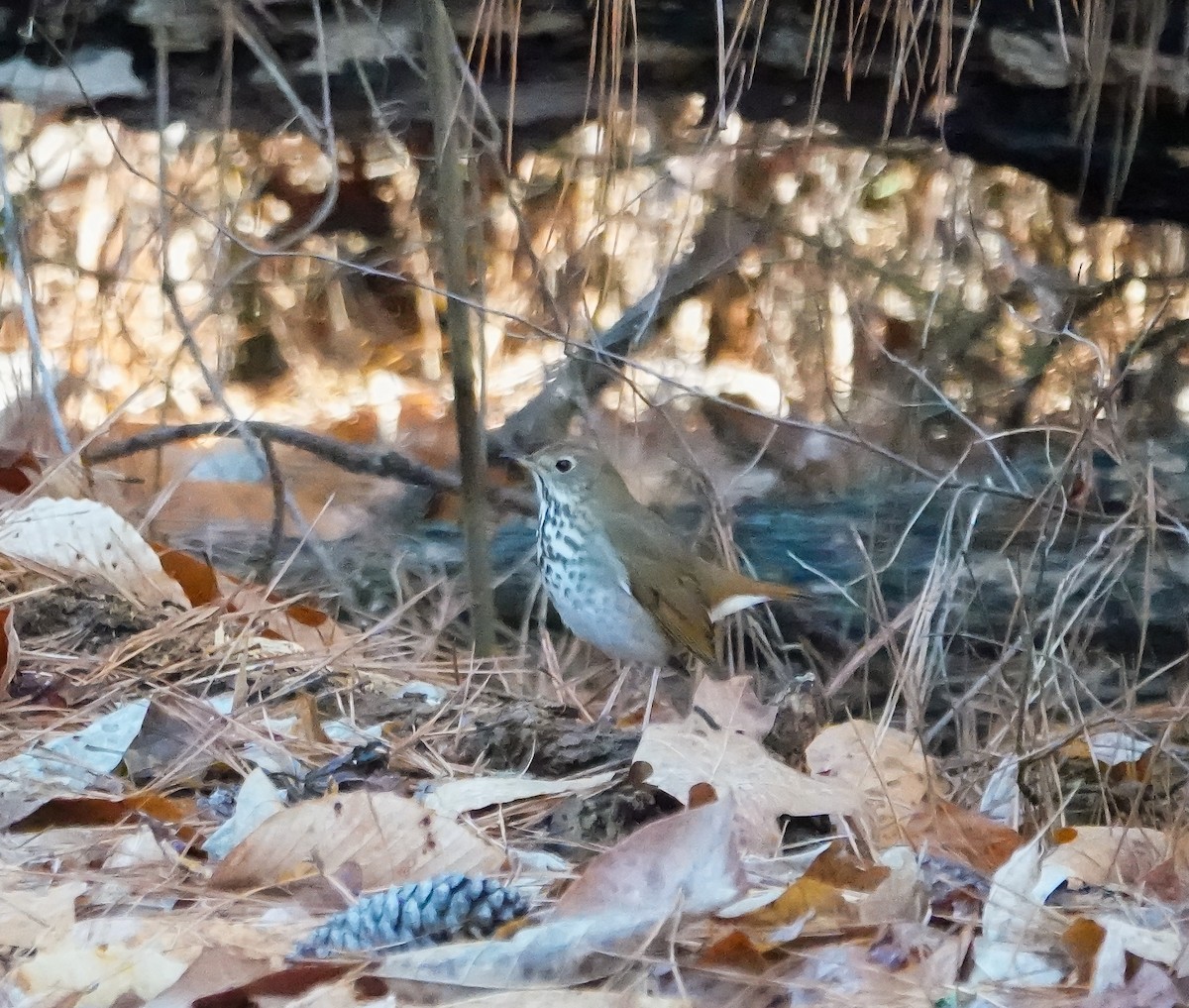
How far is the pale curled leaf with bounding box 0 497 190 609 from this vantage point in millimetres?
2475

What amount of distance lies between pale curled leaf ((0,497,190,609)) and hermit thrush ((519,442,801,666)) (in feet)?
2.72

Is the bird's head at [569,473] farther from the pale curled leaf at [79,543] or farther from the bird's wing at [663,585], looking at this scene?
the pale curled leaf at [79,543]

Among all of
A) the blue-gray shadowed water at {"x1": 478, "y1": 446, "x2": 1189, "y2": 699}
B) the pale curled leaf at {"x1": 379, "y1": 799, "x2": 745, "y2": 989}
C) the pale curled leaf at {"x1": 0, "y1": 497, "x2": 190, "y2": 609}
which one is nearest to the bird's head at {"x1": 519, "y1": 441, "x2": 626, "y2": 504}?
the blue-gray shadowed water at {"x1": 478, "y1": 446, "x2": 1189, "y2": 699}

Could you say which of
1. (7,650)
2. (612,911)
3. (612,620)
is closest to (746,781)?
(612,911)

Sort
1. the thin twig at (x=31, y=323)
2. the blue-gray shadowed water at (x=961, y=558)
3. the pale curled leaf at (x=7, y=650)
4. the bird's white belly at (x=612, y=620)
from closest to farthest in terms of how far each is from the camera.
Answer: the pale curled leaf at (x=7, y=650) → the blue-gray shadowed water at (x=961, y=558) → the bird's white belly at (x=612, y=620) → the thin twig at (x=31, y=323)

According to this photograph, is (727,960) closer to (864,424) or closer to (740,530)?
(740,530)

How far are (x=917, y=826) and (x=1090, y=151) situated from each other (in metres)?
1.89

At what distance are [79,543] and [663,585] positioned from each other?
1.17m

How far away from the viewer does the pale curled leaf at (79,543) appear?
247cm

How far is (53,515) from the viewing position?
2492 millimetres

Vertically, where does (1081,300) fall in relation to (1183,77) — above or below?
below

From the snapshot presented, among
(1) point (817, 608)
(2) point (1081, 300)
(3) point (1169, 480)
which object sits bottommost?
(1) point (817, 608)

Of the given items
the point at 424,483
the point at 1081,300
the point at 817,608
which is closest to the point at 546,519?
the point at 424,483

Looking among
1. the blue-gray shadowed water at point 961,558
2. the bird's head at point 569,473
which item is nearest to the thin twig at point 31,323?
the blue-gray shadowed water at point 961,558
